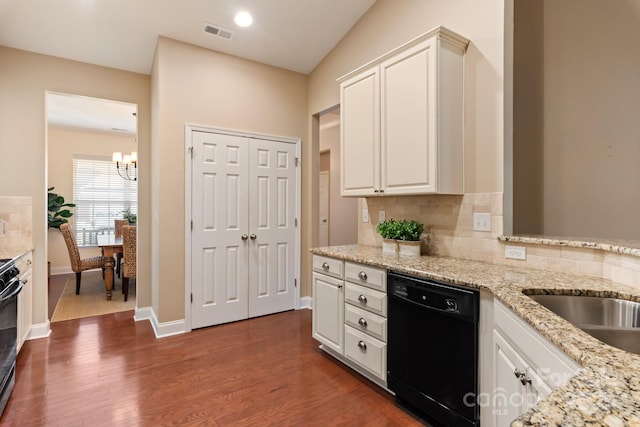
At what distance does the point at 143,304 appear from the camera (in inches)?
145

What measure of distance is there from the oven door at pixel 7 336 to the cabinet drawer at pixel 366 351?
2154 mm

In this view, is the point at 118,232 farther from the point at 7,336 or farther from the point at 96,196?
the point at 7,336

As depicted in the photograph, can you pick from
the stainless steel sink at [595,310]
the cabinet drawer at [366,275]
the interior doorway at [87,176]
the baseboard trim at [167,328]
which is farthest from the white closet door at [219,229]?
the stainless steel sink at [595,310]

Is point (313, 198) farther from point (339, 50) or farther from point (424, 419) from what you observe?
point (424, 419)

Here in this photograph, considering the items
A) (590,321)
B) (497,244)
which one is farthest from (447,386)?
(497,244)

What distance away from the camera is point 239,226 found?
3.60m

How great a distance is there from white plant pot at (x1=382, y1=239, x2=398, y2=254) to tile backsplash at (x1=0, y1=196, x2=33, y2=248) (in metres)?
3.29

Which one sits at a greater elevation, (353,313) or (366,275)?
(366,275)

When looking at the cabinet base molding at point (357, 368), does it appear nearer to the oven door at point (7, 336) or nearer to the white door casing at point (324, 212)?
the oven door at point (7, 336)

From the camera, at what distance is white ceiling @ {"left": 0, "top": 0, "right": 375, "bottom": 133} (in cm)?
278

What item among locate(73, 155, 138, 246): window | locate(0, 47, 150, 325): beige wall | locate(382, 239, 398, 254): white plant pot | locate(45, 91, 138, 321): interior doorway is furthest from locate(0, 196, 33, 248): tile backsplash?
locate(73, 155, 138, 246): window

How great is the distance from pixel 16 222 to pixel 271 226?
2.39 meters

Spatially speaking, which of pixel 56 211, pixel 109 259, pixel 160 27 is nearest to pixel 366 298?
pixel 160 27

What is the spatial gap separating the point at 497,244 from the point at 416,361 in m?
0.92
